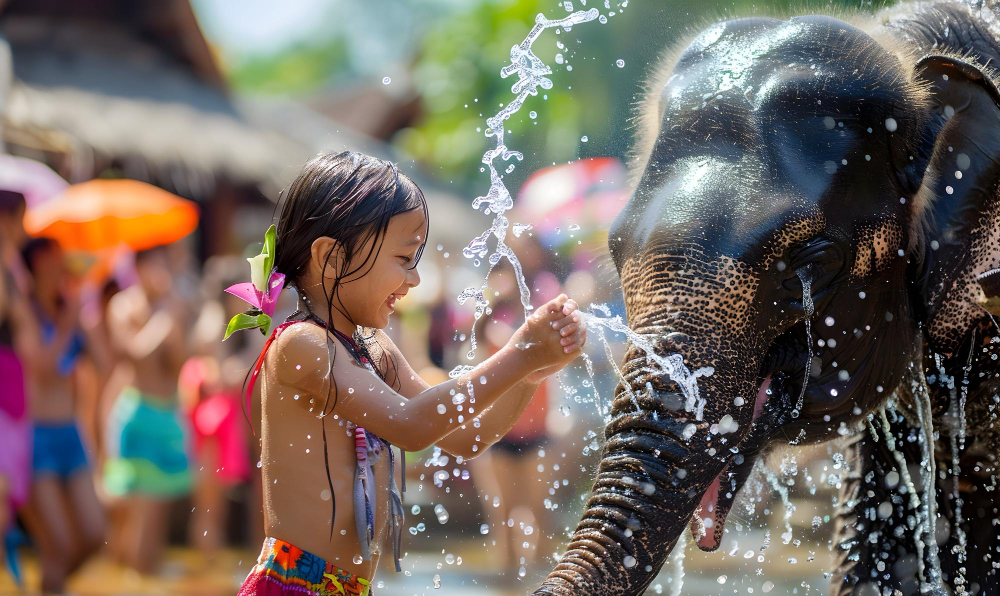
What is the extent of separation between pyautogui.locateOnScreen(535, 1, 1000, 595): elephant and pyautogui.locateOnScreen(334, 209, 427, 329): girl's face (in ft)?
1.71

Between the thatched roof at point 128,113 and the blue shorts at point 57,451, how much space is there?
152 inches

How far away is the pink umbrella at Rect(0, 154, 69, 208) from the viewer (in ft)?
23.7

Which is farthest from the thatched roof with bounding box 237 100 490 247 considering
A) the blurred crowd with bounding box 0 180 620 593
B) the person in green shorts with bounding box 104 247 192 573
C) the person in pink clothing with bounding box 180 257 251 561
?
the person in green shorts with bounding box 104 247 192 573

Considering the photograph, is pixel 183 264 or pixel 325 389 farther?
pixel 183 264

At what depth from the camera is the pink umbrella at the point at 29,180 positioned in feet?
23.7

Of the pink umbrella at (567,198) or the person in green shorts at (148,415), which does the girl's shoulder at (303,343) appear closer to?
the pink umbrella at (567,198)

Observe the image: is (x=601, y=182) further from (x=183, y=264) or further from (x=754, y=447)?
(x=754, y=447)

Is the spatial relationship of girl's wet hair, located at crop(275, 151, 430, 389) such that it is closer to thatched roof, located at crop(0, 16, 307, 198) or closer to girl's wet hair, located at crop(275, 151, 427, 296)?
girl's wet hair, located at crop(275, 151, 427, 296)

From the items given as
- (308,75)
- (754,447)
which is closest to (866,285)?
(754,447)

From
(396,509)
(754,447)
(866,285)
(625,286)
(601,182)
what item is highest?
(601,182)

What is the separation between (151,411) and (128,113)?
5.33 meters

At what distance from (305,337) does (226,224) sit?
35.2 ft

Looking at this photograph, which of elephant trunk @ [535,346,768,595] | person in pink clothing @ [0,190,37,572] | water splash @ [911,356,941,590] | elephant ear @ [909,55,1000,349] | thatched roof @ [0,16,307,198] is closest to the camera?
elephant trunk @ [535,346,768,595]

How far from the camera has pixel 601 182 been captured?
7.37 metres
